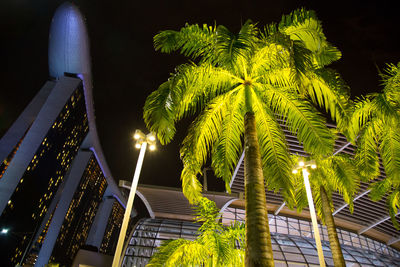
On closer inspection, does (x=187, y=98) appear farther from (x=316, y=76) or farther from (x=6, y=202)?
(x=6, y=202)

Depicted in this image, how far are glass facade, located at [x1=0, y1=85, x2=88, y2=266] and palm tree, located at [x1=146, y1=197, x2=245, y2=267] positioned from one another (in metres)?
36.2

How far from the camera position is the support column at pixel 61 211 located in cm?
5575

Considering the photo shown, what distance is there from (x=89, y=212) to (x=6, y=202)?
63.5 m

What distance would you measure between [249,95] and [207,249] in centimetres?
548

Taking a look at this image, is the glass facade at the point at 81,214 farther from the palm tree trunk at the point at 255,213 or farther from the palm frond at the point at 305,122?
the palm tree trunk at the point at 255,213

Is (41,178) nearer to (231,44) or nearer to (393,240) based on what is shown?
(231,44)

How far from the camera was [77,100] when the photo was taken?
49406 millimetres

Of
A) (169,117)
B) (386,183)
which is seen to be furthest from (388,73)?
(169,117)

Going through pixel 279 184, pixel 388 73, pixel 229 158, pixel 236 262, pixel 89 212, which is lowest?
pixel 236 262

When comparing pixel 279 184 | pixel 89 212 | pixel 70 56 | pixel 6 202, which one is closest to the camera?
pixel 279 184

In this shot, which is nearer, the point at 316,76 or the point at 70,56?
the point at 316,76

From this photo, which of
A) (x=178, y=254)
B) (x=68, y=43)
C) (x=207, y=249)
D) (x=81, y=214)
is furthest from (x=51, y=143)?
(x=81, y=214)

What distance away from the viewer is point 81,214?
85375mm

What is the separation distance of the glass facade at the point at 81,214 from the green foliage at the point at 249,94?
6882 cm
